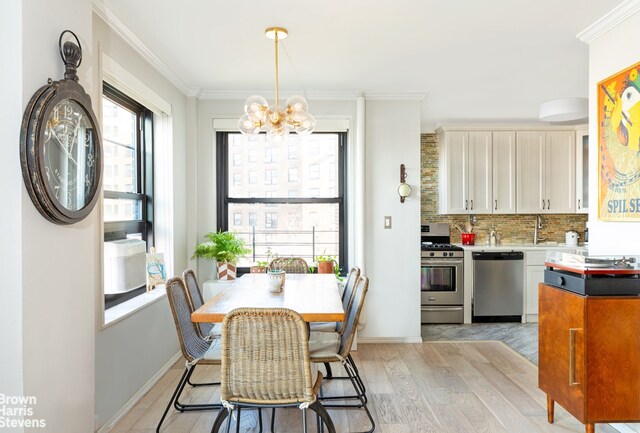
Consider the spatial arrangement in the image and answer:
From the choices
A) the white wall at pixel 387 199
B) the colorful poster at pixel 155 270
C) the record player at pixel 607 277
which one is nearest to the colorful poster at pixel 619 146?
the record player at pixel 607 277

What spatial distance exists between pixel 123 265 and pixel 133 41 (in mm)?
1554

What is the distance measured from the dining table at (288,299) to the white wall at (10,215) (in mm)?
854

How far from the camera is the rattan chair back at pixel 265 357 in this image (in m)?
1.95

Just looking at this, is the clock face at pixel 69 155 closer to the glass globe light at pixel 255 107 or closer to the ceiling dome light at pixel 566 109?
the glass globe light at pixel 255 107

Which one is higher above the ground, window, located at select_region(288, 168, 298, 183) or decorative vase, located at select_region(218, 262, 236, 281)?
window, located at select_region(288, 168, 298, 183)

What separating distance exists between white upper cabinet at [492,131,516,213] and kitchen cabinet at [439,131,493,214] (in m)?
0.08

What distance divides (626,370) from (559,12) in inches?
82.7

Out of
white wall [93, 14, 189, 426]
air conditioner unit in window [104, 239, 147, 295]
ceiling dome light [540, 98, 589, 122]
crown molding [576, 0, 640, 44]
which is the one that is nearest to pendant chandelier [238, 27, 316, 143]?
white wall [93, 14, 189, 426]

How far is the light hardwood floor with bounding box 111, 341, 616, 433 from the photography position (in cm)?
272

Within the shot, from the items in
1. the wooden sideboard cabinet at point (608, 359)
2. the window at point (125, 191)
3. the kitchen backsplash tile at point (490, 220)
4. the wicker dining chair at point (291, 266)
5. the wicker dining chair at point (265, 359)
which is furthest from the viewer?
the kitchen backsplash tile at point (490, 220)

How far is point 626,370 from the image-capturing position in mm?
2355

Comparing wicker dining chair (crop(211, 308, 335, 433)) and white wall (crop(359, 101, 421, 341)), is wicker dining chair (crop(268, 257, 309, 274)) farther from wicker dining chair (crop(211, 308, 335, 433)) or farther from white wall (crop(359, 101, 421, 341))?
wicker dining chair (crop(211, 308, 335, 433))

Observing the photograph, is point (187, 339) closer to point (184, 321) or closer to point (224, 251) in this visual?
point (184, 321)

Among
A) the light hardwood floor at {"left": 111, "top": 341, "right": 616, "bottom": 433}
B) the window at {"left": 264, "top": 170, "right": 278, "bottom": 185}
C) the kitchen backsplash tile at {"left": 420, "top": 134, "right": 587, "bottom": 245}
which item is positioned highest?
the window at {"left": 264, "top": 170, "right": 278, "bottom": 185}
